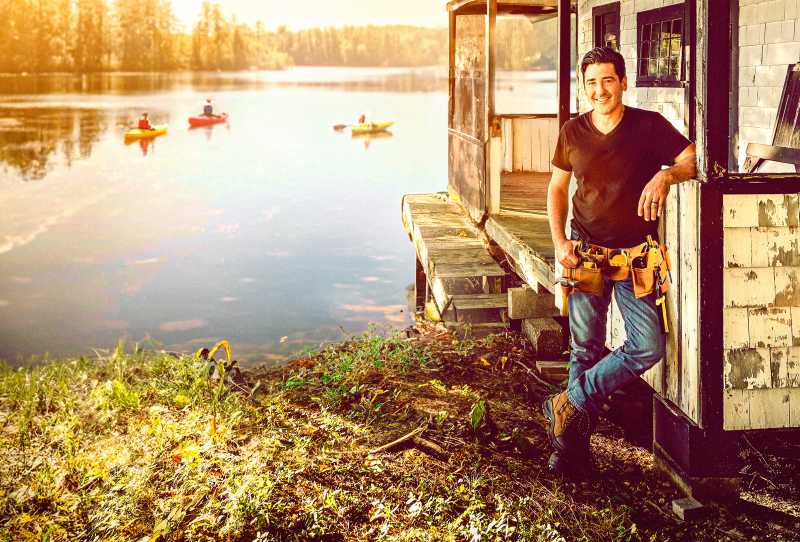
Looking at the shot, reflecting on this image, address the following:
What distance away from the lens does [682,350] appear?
476cm

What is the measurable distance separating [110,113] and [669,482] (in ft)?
288

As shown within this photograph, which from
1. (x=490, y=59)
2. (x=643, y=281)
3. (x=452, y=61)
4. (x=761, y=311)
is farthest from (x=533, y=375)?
(x=452, y=61)

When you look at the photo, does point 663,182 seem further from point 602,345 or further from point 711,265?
point 602,345

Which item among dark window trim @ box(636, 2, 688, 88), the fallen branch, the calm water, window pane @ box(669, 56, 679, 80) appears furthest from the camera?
the calm water

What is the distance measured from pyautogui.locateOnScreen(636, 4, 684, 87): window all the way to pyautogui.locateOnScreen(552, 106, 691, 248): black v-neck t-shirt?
6.85m

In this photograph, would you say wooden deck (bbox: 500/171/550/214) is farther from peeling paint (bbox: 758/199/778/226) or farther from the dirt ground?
peeling paint (bbox: 758/199/778/226)

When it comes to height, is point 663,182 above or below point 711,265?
above

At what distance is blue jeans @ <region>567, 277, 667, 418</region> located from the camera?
482 cm

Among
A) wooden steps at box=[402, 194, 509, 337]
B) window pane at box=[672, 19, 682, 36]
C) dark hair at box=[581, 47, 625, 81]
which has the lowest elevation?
wooden steps at box=[402, 194, 509, 337]

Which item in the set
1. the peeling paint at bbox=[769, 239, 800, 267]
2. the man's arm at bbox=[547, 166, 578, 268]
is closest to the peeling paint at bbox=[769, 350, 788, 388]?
the peeling paint at bbox=[769, 239, 800, 267]

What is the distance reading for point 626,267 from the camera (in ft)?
15.5

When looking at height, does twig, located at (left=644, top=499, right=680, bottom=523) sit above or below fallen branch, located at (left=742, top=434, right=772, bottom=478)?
below

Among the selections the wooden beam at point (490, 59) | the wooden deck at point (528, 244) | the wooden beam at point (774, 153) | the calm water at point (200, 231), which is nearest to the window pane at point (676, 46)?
the wooden beam at point (774, 153)

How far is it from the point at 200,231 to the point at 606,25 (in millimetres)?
28552
